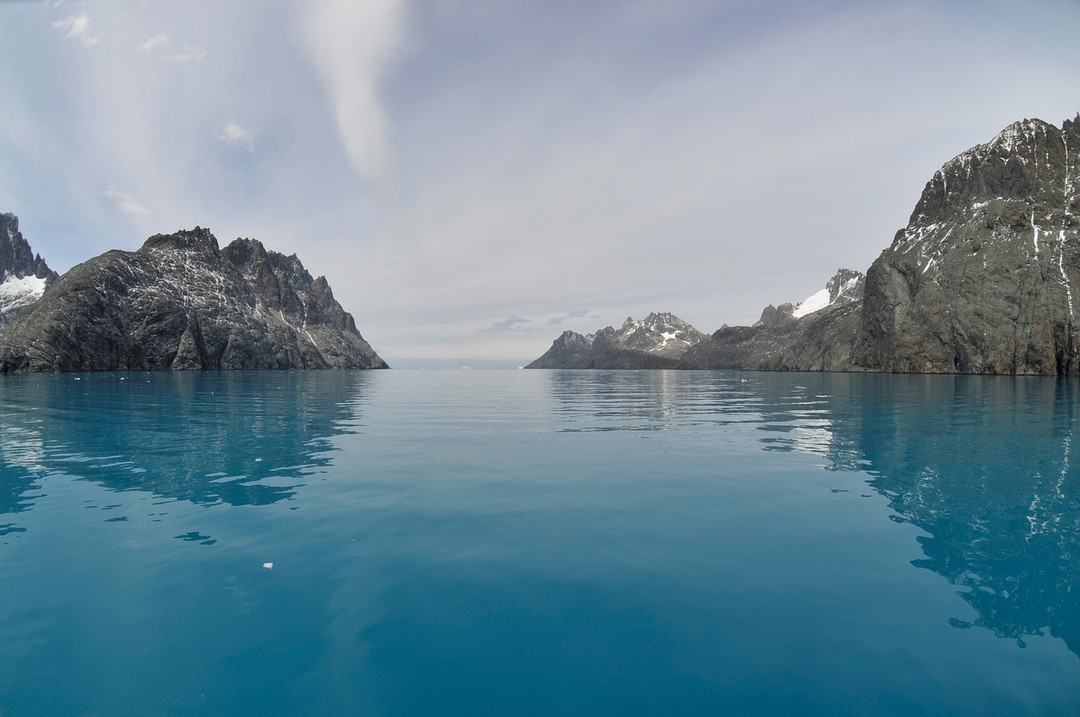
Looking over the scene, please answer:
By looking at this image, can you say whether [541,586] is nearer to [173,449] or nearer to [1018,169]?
[173,449]

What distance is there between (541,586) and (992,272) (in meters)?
200

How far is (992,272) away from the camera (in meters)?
153

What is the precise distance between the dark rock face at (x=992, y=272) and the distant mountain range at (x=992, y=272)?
30cm

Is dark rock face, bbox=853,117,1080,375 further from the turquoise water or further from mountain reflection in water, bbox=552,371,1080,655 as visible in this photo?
the turquoise water

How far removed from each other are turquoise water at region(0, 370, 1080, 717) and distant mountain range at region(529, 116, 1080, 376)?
164280 mm

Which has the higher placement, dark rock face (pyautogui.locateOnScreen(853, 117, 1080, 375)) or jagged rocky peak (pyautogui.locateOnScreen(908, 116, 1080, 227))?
jagged rocky peak (pyautogui.locateOnScreen(908, 116, 1080, 227))

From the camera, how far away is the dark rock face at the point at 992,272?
458ft

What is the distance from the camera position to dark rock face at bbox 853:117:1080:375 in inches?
5502

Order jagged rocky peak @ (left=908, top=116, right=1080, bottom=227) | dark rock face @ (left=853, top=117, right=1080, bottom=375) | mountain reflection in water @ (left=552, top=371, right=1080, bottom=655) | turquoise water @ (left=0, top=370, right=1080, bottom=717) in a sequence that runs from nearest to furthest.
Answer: turquoise water @ (left=0, top=370, right=1080, bottom=717)
mountain reflection in water @ (left=552, top=371, right=1080, bottom=655)
dark rock face @ (left=853, top=117, right=1080, bottom=375)
jagged rocky peak @ (left=908, top=116, right=1080, bottom=227)

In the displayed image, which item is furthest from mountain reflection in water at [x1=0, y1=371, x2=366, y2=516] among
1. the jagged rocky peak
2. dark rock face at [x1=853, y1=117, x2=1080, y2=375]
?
the jagged rocky peak

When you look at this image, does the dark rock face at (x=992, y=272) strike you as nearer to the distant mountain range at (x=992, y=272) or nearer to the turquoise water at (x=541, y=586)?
the distant mountain range at (x=992, y=272)

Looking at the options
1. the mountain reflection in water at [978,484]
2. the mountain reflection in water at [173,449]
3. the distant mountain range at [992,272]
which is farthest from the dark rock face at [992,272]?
the mountain reflection in water at [173,449]

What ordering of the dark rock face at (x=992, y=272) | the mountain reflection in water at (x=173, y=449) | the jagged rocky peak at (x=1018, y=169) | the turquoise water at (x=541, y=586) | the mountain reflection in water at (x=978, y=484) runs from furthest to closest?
the jagged rocky peak at (x=1018, y=169) → the dark rock face at (x=992, y=272) → the mountain reflection in water at (x=173, y=449) → the mountain reflection in water at (x=978, y=484) → the turquoise water at (x=541, y=586)

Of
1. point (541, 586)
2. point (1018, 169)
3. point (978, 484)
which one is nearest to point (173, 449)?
point (541, 586)
